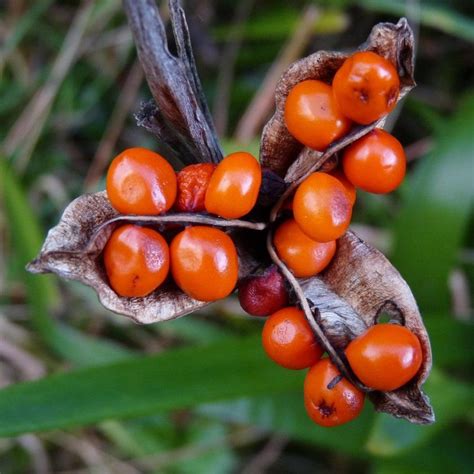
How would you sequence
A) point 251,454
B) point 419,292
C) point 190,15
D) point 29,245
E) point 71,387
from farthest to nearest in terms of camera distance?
1. point 190,15
2. point 251,454
3. point 29,245
4. point 419,292
5. point 71,387

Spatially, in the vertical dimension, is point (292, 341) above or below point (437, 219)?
above

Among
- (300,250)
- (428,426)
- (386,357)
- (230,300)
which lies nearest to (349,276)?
(300,250)

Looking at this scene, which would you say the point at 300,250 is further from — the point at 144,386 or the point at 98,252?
the point at 144,386

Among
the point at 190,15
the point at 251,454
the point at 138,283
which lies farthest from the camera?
the point at 190,15

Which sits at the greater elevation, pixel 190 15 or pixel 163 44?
pixel 163 44

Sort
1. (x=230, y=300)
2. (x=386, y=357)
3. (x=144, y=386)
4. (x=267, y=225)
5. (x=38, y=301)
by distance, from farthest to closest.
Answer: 1. (x=230, y=300)
2. (x=38, y=301)
3. (x=144, y=386)
4. (x=267, y=225)
5. (x=386, y=357)

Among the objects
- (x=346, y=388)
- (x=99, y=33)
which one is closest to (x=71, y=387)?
(x=346, y=388)

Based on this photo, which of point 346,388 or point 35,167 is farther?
point 35,167

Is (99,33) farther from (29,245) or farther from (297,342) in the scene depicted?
(297,342)
